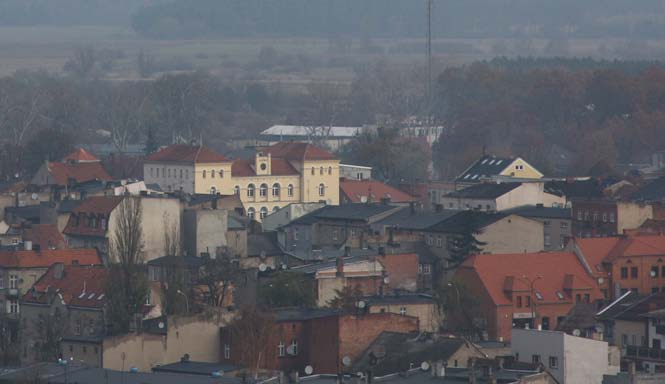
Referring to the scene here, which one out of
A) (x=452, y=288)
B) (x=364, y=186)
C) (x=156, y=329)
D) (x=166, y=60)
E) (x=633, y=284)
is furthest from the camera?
(x=166, y=60)

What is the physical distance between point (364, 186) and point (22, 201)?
10.3 m

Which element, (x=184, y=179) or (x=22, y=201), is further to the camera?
(x=184, y=179)

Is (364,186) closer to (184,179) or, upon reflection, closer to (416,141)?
(184,179)

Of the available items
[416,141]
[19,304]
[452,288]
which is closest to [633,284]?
[452,288]

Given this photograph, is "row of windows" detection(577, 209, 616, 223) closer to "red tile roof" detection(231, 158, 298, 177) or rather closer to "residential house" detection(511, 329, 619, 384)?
"red tile roof" detection(231, 158, 298, 177)

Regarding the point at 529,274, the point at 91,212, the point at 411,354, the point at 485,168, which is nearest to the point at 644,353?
the point at 411,354

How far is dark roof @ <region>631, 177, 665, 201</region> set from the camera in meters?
56.9

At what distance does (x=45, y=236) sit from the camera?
163 ft

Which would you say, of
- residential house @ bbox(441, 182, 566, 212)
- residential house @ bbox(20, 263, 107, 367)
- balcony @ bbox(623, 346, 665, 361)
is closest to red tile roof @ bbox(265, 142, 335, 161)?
residential house @ bbox(441, 182, 566, 212)

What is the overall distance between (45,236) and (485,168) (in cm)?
2076

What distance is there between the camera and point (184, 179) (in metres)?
64.9

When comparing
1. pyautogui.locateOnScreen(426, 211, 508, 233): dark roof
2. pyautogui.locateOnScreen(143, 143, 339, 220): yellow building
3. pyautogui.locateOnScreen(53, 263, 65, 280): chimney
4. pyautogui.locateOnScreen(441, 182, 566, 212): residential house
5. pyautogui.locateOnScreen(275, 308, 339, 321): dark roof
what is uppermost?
pyautogui.locateOnScreen(143, 143, 339, 220): yellow building

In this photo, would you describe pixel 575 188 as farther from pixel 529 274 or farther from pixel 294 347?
pixel 294 347

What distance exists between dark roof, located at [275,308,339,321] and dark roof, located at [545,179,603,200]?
66.2 ft
